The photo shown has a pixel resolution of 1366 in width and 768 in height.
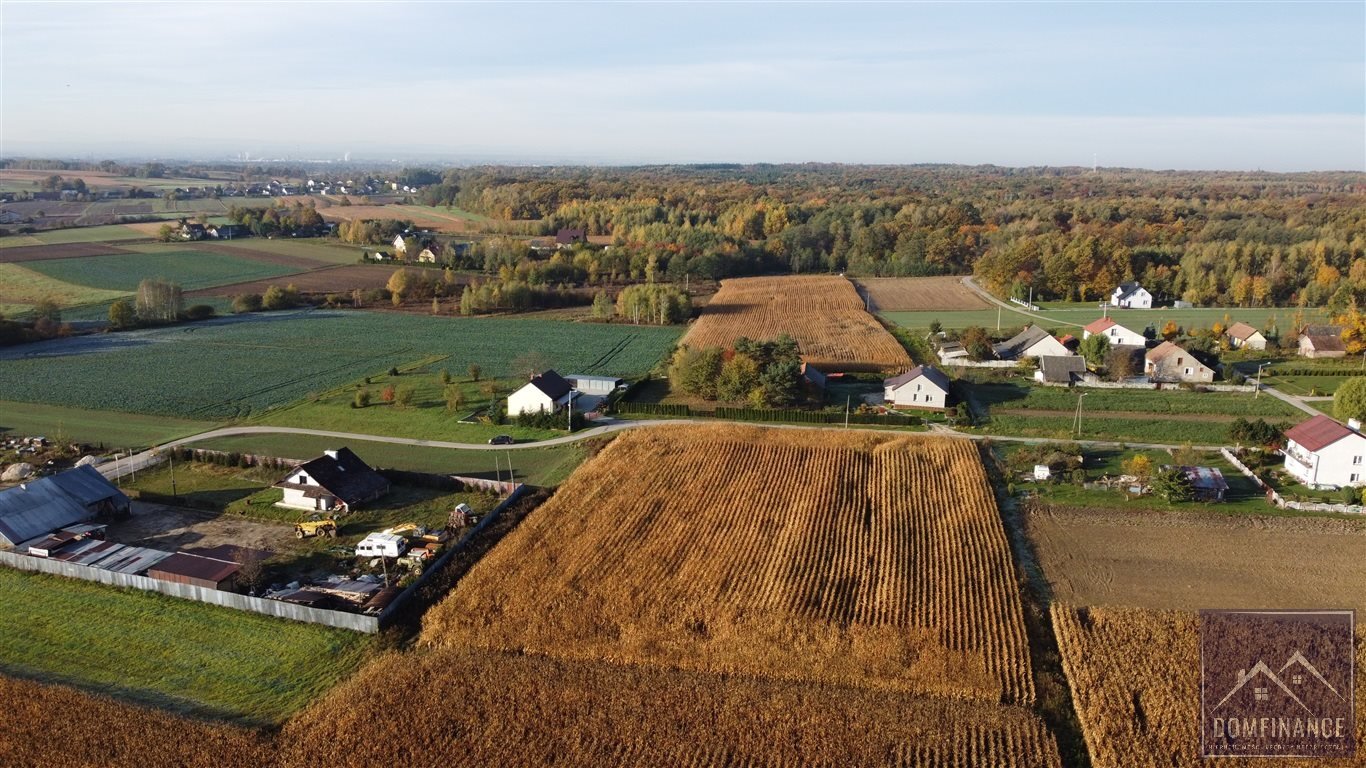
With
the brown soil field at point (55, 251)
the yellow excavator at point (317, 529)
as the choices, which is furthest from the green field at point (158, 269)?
the yellow excavator at point (317, 529)

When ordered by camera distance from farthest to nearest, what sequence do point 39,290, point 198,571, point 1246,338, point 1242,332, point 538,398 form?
point 39,290 < point 1242,332 < point 1246,338 < point 538,398 < point 198,571

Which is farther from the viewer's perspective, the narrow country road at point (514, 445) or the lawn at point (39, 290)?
the lawn at point (39, 290)

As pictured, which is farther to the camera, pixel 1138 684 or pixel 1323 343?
pixel 1323 343

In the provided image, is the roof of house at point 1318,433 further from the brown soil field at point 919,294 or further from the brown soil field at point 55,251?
the brown soil field at point 55,251

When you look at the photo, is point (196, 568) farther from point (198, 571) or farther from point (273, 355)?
point (273, 355)

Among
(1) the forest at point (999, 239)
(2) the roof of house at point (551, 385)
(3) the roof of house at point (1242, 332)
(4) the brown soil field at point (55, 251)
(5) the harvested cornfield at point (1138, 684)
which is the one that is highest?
(1) the forest at point (999, 239)

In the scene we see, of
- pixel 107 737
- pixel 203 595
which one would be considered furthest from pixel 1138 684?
pixel 203 595
